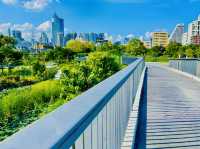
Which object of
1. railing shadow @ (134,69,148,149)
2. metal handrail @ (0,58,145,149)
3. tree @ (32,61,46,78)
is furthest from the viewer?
tree @ (32,61,46,78)

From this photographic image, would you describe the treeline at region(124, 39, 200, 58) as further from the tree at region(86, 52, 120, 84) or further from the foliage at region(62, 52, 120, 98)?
the foliage at region(62, 52, 120, 98)

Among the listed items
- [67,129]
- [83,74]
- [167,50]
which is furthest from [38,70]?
[167,50]

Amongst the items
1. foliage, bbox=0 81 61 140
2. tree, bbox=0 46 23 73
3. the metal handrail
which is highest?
the metal handrail

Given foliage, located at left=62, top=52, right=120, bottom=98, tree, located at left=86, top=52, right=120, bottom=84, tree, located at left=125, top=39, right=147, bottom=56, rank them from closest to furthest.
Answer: foliage, located at left=62, top=52, right=120, bottom=98, tree, located at left=86, top=52, right=120, bottom=84, tree, located at left=125, top=39, right=147, bottom=56

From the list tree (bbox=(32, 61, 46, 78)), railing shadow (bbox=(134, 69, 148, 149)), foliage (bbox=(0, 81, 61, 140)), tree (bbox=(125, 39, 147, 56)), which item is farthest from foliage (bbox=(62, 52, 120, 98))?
tree (bbox=(125, 39, 147, 56))

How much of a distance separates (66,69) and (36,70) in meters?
24.9

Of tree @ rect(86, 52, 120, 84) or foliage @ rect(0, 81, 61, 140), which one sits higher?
tree @ rect(86, 52, 120, 84)

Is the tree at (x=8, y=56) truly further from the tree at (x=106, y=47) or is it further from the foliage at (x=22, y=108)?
the foliage at (x=22, y=108)

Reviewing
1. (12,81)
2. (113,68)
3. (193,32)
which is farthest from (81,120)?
(193,32)

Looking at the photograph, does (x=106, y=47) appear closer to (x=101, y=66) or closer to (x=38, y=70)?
(x=38, y=70)

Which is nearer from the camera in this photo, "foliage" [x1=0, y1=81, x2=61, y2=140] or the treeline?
"foliage" [x1=0, y1=81, x2=61, y2=140]

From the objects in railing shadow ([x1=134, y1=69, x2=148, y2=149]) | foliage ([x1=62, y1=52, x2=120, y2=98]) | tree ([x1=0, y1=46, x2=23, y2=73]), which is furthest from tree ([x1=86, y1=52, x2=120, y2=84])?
tree ([x1=0, y1=46, x2=23, y2=73])

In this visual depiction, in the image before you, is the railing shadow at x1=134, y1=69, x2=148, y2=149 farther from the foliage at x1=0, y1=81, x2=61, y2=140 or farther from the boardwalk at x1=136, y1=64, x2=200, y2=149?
the foliage at x1=0, y1=81, x2=61, y2=140

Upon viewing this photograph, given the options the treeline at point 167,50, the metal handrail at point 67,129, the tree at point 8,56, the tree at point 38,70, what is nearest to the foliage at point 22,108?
the metal handrail at point 67,129
